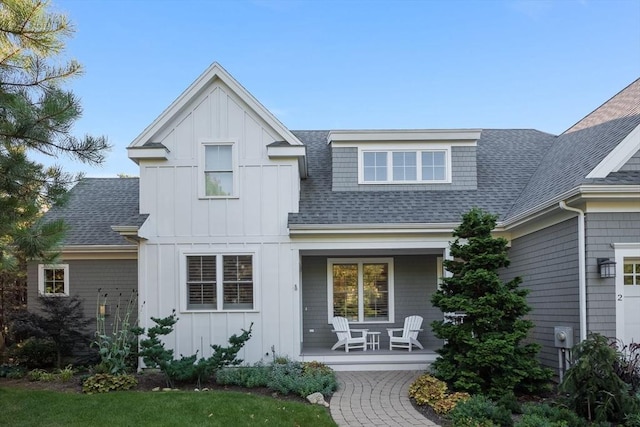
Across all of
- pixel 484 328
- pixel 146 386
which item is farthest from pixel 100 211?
pixel 484 328

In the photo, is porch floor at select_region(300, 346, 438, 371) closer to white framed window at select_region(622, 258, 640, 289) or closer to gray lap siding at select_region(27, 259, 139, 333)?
white framed window at select_region(622, 258, 640, 289)

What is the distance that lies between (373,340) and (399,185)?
3.89 meters

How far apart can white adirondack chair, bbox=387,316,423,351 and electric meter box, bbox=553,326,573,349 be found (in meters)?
3.55

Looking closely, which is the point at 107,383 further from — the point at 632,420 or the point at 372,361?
the point at 632,420

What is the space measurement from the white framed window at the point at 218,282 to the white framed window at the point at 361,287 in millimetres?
2858

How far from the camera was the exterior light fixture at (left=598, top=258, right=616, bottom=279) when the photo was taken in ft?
28.4

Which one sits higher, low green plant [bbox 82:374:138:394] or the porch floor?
low green plant [bbox 82:374:138:394]

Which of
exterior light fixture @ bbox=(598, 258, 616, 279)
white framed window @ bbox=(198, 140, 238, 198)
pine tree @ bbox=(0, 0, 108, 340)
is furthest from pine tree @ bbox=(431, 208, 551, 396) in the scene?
pine tree @ bbox=(0, 0, 108, 340)

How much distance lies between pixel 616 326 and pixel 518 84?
1147 cm

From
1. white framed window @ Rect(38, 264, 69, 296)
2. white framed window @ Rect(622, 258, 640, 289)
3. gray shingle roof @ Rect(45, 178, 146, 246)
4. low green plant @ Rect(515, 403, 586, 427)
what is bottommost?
low green plant @ Rect(515, 403, 586, 427)

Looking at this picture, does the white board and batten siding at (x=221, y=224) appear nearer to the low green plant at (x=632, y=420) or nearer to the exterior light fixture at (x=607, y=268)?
the exterior light fixture at (x=607, y=268)

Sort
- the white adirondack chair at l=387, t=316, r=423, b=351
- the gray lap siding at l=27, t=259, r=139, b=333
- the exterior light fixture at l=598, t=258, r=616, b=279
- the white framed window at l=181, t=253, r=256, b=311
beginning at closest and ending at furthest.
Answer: the exterior light fixture at l=598, t=258, r=616, b=279
the white framed window at l=181, t=253, r=256, b=311
the white adirondack chair at l=387, t=316, r=423, b=351
the gray lap siding at l=27, t=259, r=139, b=333

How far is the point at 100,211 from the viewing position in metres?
14.9

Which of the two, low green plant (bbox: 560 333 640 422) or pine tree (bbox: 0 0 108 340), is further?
low green plant (bbox: 560 333 640 422)
